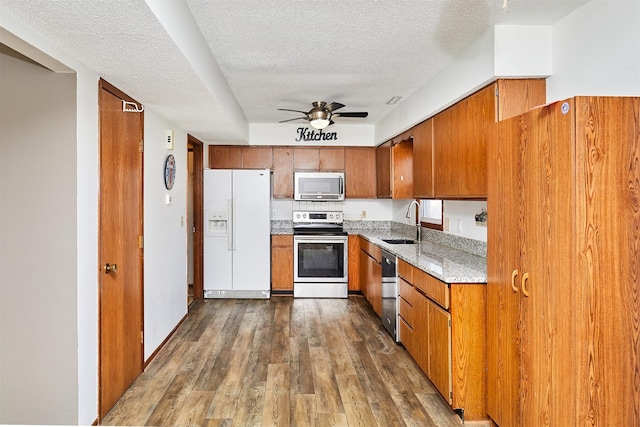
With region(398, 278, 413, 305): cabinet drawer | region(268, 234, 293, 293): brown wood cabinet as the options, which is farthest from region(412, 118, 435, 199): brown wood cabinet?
region(268, 234, 293, 293): brown wood cabinet

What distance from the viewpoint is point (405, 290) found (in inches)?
127

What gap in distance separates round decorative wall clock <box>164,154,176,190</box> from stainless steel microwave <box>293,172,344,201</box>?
204cm

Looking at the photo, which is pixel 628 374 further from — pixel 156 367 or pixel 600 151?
pixel 156 367

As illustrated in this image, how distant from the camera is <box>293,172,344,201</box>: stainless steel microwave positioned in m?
5.48

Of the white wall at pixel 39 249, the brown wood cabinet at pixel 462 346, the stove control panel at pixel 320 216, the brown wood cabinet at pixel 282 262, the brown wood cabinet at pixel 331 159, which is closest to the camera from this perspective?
the white wall at pixel 39 249

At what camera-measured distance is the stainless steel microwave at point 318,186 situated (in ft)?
18.0

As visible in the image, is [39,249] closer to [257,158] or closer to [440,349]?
[440,349]

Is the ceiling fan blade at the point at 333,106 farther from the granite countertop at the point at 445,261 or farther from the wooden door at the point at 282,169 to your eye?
the wooden door at the point at 282,169

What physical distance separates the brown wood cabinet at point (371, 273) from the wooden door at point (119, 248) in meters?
2.40

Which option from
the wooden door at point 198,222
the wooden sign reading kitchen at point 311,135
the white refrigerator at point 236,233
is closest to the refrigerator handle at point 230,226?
the white refrigerator at point 236,233

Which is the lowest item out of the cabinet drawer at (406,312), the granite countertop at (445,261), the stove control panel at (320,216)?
the cabinet drawer at (406,312)

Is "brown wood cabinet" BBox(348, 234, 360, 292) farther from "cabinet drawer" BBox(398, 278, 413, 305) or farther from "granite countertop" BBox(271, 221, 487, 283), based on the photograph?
"cabinet drawer" BBox(398, 278, 413, 305)

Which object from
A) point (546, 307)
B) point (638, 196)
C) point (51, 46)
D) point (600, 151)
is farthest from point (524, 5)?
point (51, 46)

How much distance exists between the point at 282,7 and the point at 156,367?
9.35 ft
